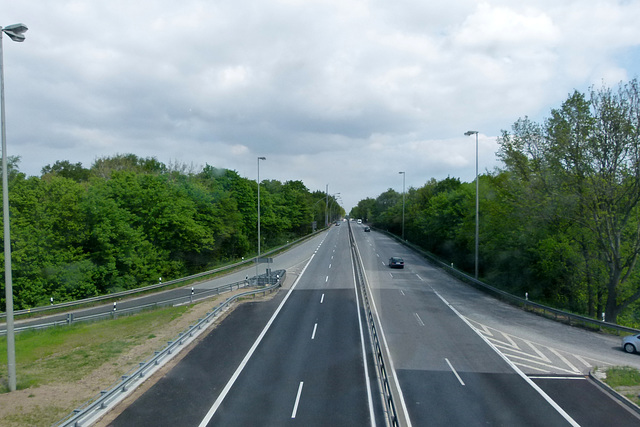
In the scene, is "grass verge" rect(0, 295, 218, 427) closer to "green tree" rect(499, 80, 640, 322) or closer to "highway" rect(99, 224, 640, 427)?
"highway" rect(99, 224, 640, 427)

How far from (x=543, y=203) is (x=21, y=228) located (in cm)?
3588

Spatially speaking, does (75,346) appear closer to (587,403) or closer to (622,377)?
(587,403)

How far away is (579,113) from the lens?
81.6 feet

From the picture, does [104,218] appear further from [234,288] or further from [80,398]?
[80,398]

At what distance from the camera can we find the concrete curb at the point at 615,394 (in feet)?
38.9

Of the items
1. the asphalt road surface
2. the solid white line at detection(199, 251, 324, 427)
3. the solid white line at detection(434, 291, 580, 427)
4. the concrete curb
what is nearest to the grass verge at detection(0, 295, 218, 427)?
the solid white line at detection(199, 251, 324, 427)

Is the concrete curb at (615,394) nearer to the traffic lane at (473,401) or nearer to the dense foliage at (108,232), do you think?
the traffic lane at (473,401)

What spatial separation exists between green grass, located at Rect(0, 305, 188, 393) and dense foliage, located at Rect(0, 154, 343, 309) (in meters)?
10.3

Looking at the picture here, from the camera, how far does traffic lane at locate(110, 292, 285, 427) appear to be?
10711 mm

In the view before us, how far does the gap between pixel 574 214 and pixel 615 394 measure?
15438 millimetres

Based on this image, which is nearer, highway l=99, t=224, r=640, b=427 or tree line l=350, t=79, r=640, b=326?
highway l=99, t=224, r=640, b=427

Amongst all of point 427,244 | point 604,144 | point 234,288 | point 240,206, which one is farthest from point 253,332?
point 427,244

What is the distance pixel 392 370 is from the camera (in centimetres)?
1454

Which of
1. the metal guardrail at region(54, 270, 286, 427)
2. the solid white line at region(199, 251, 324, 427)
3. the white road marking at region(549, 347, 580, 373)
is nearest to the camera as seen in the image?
the metal guardrail at region(54, 270, 286, 427)
